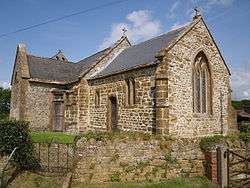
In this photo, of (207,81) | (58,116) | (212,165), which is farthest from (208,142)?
(58,116)

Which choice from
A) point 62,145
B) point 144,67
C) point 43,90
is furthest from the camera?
point 43,90

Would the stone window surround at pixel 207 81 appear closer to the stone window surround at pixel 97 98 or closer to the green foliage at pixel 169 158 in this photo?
the stone window surround at pixel 97 98

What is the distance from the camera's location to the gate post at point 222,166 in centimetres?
1292

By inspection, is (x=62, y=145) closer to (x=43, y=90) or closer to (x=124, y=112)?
(x=124, y=112)

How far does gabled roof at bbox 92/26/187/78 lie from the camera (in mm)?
22578

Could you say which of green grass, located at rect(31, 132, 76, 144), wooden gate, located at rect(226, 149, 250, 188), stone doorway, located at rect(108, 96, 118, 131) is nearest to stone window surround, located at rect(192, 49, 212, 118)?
stone doorway, located at rect(108, 96, 118, 131)

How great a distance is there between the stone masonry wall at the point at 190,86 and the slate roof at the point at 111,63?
120 cm

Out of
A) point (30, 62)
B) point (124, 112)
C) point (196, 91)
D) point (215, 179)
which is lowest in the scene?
point (215, 179)

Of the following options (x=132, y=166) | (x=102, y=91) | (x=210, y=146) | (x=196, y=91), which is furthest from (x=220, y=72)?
(x=132, y=166)

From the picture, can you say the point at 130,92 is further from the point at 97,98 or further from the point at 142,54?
the point at 97,98

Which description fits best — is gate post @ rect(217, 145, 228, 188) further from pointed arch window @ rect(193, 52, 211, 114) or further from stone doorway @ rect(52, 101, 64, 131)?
stone doorway @ rect(52, 101, 64, 131)

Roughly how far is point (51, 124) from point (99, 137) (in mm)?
17351

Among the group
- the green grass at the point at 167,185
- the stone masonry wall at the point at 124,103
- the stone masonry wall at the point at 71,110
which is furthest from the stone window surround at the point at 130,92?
the green grass at the point at 167,185

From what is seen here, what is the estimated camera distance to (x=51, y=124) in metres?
29.5
